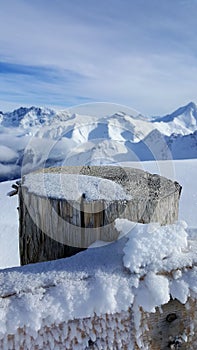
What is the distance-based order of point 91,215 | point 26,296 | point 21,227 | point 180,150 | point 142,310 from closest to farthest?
point 26,296 < point 142,310 < point 91,215 < point 21,227 < point 180,150

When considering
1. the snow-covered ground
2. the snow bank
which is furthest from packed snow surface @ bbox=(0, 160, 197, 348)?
the snow-covered ground

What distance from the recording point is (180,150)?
9200 cm

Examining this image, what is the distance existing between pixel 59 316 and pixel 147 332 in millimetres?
345

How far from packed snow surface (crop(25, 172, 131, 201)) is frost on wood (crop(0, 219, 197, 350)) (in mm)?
234

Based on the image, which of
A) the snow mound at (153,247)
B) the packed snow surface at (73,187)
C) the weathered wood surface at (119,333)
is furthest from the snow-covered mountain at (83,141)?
the weathered wood surface at (119,333)

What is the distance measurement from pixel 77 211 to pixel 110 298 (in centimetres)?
40

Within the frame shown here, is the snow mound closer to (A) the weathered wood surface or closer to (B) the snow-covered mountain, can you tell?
(A) the weathered wood surface

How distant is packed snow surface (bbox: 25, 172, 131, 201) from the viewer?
1358 millimetres

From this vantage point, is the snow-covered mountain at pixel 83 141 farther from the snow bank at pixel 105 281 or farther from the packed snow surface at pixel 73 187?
the snow bank at pixel 105 281

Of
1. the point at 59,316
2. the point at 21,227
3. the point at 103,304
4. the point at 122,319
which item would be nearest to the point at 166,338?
the point at 122,319

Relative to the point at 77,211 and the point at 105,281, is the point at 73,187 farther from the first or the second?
the point at 105,281

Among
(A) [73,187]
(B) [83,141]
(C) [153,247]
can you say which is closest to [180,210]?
(B) [83,141]

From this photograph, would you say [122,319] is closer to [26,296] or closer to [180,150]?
[26,296]

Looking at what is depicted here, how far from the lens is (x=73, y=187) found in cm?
144
